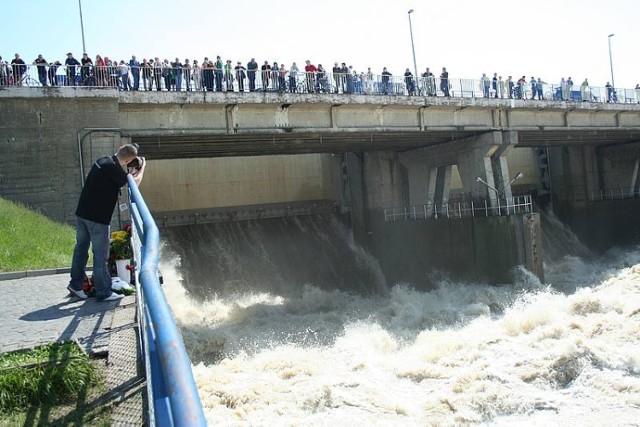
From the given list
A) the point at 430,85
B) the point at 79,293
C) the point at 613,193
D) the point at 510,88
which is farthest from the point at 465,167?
the point at 79,293

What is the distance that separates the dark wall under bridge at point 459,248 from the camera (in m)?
23.5

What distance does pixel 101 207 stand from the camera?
639 cm

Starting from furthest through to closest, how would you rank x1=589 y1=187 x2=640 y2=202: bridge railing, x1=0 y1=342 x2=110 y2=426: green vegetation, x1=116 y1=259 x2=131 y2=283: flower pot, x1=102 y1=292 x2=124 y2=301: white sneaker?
x1=589 y1=187 x2=640 y2=202: bridge railing < x1=116 y1=259 x2=131 y2=283: flower pot < x1=102 y1=292 x2=124 y2=301: white sneaker < x1=0 y1=342 x2=110 y2=426: green vegetation

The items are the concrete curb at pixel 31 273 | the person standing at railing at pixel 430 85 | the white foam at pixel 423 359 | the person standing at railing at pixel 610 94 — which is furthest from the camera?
the person standing at railing at pixel 610 94

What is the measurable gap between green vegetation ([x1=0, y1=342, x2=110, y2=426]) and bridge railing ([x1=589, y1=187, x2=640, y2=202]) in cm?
3649

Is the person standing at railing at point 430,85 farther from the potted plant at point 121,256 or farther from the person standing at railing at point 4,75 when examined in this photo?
the potted plant at point 121,256

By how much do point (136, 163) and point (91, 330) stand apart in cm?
178

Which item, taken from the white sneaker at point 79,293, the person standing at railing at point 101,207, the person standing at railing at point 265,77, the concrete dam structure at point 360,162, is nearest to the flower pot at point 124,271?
the white sneaker at point 79,293

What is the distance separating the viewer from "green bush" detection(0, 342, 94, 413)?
3855mm

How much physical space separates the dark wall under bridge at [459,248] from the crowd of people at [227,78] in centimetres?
559

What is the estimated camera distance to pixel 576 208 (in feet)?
119

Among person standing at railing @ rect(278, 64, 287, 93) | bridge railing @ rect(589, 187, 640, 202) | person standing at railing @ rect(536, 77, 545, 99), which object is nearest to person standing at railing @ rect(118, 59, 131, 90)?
person standing at railing @ rect(278, 64, 287, 93)

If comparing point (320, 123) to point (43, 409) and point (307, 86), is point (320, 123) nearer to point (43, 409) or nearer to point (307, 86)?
point (307, 86)

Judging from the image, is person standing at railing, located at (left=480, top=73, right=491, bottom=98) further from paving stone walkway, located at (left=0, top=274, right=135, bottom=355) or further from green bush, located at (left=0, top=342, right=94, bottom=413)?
green bush, located at (left=0, top=342, right=94, bottom=413)
